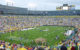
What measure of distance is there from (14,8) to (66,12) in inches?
594

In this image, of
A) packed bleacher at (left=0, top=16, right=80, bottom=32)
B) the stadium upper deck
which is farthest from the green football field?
the stadium upper deck

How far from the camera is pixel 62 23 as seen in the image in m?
35.5

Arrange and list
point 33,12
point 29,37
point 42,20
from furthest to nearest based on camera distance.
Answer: point 33,12
point 42,20
point 29,37

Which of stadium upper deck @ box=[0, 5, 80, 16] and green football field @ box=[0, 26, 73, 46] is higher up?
stadium upper deck @ box=[0, 5, 80, 16]

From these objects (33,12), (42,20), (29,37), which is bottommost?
(42,20)

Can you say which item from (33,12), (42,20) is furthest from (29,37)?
(33,12)

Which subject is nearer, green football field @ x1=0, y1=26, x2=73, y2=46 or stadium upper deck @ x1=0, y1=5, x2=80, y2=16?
green football field @ x1=0, y1=26, x2=73, y2=46

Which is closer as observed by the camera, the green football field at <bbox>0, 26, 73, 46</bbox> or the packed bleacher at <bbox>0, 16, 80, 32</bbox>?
the green football field at <bbox>0, 26, 73, 46</bbox>

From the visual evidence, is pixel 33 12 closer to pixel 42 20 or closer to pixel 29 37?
pixel 42 20

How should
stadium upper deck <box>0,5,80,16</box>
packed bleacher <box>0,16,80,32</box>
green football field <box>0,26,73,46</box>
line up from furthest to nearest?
stadium upper deck <box>0,5,80,16</box> < packed bleacher <box>0,16,80,32</box> < green football field <box>0,26,73,46</box>

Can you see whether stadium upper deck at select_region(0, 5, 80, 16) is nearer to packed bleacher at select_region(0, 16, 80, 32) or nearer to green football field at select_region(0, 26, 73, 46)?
packed bleacher at select_region(0, 16, 80, 32)

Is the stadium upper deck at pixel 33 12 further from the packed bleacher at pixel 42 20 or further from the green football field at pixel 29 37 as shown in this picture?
the green football field at pixel 29 37

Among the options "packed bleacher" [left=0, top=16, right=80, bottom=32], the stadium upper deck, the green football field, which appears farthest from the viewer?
the stadium upper deck

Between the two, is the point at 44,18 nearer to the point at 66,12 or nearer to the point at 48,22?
the point at 48,22
